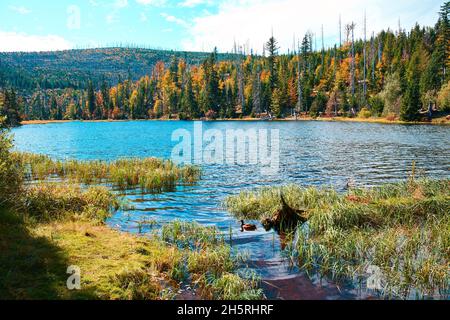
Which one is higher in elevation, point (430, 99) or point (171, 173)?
point (430, 99)

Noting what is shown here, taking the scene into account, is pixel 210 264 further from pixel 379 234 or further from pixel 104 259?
pixel 379 234

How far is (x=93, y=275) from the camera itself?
9.18 m

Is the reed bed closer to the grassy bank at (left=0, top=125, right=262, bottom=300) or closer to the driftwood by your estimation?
the grassy bank at (left=0, top=125, right=262, bottom=300)

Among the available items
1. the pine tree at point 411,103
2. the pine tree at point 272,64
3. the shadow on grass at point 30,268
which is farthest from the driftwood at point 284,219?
the pine tree at point 272,64

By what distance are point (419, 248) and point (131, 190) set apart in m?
16.7

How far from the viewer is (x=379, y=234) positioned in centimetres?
1271

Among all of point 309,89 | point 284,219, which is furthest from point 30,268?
point 309,89

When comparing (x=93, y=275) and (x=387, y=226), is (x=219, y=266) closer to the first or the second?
(x=93, y=275)

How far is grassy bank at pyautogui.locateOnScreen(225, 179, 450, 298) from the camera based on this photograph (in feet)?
32.3

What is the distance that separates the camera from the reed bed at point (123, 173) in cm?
2356

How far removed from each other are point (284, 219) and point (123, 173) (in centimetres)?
1317

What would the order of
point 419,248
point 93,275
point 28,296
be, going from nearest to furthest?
point 28,296 → point 93,275 → point 419,248

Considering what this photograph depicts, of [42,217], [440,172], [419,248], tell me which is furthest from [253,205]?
[440,172]

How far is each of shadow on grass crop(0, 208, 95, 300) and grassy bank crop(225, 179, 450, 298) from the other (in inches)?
275
